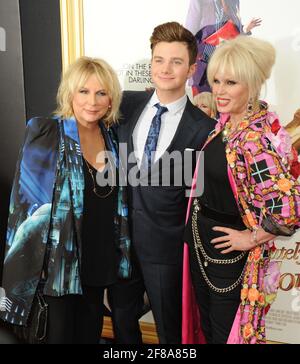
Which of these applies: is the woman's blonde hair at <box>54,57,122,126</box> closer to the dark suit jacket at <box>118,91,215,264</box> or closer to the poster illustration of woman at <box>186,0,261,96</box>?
the dark suit jacket at <box>118,91,215,264</box>

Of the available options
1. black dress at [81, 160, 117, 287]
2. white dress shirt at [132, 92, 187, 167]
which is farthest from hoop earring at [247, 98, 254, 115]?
black dress at [81, 160, 117, 287]

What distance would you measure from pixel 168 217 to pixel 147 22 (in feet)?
3.76

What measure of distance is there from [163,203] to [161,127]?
14.3 inches

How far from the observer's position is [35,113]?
107 inches

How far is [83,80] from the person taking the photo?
1840mm

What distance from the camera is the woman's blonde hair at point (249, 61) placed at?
1624 mm

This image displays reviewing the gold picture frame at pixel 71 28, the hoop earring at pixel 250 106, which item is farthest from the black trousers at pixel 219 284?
the gold picture frame at pixel 71 28

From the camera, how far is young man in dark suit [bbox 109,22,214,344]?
75.7 inches

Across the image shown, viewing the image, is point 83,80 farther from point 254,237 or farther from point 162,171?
point 254,237

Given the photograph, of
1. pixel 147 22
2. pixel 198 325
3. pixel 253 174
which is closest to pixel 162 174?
pixel 253 174

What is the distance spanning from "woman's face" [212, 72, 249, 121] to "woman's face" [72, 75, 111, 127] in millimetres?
508

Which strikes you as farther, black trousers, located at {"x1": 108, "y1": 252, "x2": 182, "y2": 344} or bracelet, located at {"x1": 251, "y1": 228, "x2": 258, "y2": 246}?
black trousers, located at {"x1": 108, "y1": 252, "x2": 182, "y2": 344}

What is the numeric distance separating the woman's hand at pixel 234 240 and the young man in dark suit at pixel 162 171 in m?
0.27

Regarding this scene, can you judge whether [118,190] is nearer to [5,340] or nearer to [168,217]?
[168,217]
